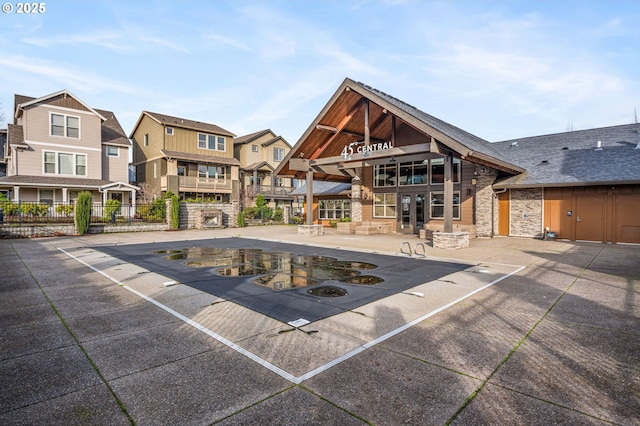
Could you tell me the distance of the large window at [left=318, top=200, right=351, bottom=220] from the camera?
84.2 ft

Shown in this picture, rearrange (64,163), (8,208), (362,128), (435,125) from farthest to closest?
1. (64,163)
2. (362,128)
3. (8,208)
4. (435,125)

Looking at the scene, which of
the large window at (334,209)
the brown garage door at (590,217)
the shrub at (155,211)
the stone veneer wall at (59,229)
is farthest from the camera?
the large window at (334,209)

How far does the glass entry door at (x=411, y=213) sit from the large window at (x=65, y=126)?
2435cm

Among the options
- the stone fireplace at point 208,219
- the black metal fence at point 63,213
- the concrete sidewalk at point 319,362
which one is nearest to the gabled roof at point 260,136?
the stone fireplace at point 208,219

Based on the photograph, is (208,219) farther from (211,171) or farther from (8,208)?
(8,208)

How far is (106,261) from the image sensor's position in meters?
10.1

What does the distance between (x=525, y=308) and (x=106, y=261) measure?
419 inches

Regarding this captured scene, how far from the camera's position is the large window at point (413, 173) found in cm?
2009

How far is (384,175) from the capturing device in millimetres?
21781

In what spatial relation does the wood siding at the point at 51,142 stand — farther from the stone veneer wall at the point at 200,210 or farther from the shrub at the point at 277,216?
the shrub at the point at 277,216

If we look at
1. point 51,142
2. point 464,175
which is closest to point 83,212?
point 51,142

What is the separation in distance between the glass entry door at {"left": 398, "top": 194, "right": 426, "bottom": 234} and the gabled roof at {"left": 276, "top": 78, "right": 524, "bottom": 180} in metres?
3.99

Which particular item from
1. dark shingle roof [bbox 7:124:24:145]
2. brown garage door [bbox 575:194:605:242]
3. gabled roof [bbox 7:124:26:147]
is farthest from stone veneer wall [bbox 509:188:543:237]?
dark shingle roof [bbox 7:124:24:145]

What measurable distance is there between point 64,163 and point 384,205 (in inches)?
923
